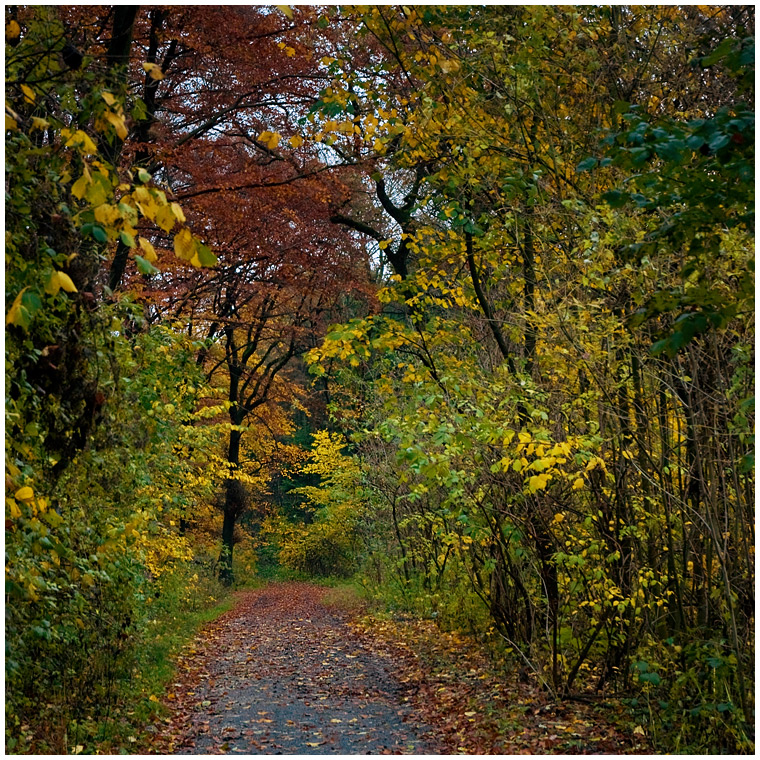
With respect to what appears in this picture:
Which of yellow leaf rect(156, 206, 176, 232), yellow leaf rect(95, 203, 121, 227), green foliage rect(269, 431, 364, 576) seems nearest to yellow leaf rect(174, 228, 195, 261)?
yellow leaf rect(156, 206, 176, 232)

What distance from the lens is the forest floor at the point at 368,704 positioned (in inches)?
239

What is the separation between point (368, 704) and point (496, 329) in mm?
4149

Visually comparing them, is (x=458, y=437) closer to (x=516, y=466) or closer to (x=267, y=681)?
(x=516, y=466)

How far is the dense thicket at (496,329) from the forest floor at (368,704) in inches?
18.1

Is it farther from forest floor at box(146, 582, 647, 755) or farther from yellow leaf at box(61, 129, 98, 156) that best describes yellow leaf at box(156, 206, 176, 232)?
forest floor at box(146, 582, 647, 755)

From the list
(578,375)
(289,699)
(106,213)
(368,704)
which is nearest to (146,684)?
(289,699)

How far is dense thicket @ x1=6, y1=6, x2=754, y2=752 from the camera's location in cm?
370

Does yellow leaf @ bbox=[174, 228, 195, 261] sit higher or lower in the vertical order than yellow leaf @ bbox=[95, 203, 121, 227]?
lower

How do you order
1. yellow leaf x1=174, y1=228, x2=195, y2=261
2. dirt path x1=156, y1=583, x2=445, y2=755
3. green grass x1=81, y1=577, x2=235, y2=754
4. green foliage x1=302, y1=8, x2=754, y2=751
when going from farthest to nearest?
dirt path x1=156, y1=583, x2=445, y2=755 → green grass x1=81, y1=577, x2=235, y2=754 → green foliage x1=302, y1=8, x2=754, y2=751 → yellow leaf x1=174, y1=228, x2=195, y2=261

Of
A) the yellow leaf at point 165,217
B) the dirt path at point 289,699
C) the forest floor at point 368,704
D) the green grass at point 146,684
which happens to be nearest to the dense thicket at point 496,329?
the yellow leaf at point 165,217

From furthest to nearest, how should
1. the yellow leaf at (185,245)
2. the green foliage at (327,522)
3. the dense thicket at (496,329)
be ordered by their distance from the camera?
the green foliage at (327,522) < the dense thicket at (496,329) < the yellow leaf at (185,245)

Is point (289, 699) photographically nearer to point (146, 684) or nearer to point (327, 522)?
Result: point (146, 684)

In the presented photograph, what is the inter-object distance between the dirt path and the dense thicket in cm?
110

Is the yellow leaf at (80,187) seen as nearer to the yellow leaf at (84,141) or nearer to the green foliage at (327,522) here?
the yellow leaf at (84,141)
